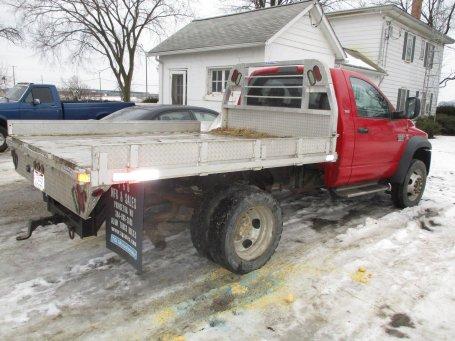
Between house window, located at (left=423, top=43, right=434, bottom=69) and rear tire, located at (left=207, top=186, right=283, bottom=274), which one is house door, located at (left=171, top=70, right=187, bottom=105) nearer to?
Result: rear tire, located at (left=207, top=186, right=283, bottom=274)

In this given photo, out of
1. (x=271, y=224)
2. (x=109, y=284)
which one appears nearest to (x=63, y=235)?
(x=109, y=284)

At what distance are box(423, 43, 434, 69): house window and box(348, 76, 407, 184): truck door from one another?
21928 millimetres

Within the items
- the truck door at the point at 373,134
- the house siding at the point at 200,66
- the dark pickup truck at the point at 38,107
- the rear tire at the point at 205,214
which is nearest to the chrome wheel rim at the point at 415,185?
the truck door at the point at 373,134

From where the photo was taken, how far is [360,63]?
18.5 metres

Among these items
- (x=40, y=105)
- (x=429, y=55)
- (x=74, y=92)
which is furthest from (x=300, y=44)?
(x=74, y=92)

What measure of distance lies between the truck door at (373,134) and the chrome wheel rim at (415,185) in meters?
0.62

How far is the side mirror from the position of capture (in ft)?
18.4

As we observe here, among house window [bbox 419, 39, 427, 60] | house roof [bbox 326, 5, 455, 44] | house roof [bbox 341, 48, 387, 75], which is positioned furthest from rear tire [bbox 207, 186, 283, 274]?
house window [bbox 419, 39, 427, 60]

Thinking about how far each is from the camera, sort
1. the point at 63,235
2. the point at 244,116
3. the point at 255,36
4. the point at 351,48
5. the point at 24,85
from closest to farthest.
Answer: the point at 63,235
the point at 244,116
the point at 24,85
the point at 255,36
the point at 351,48

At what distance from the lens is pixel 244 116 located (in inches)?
233

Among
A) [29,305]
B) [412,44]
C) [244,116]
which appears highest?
[412,44]

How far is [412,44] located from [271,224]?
22721mm

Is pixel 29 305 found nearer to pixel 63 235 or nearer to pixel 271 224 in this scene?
pixel 63 235

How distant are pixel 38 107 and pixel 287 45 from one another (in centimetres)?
817
